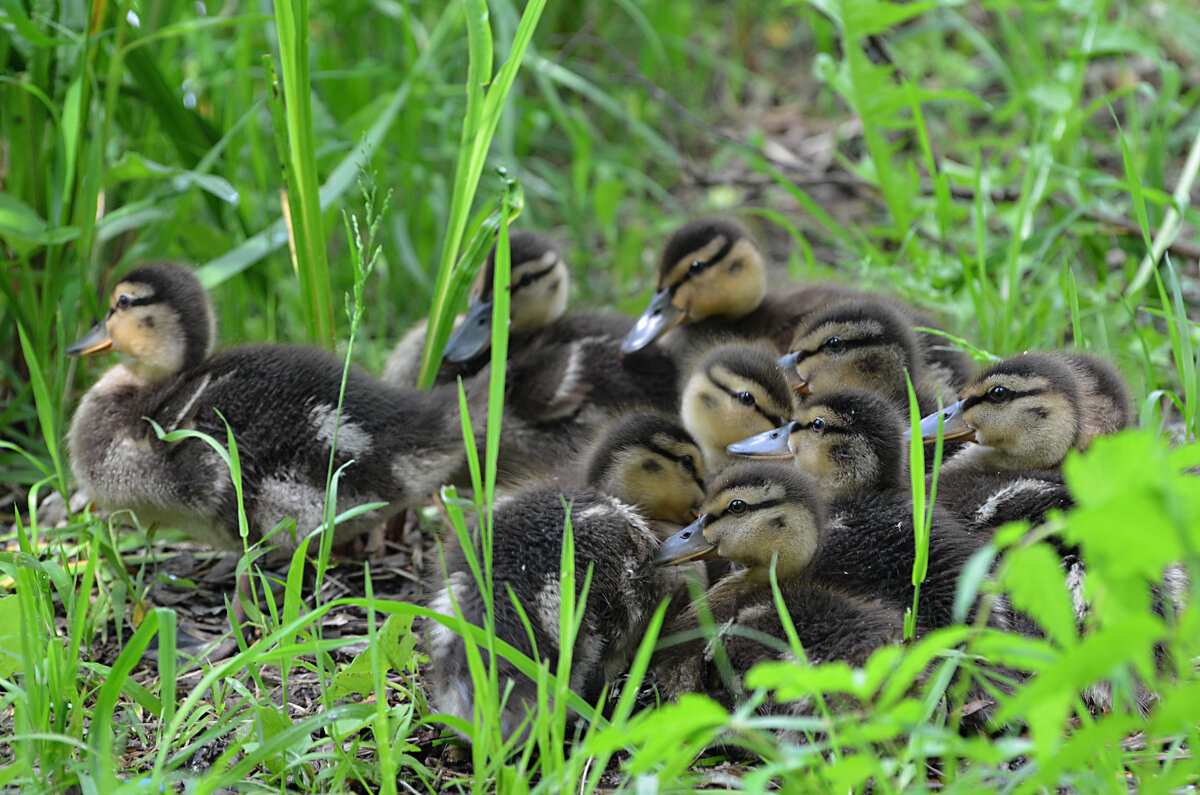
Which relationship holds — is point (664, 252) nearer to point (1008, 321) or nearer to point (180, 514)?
point (1008, 321)

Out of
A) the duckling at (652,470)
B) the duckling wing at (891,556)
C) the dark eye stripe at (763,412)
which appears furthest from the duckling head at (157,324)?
the duckling wing at (891,556)

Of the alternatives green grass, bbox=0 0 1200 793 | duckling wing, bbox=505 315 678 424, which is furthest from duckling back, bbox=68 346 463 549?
duckling wing, bbox=505 315 678 424

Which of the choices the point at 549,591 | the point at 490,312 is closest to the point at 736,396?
the point at 549,591

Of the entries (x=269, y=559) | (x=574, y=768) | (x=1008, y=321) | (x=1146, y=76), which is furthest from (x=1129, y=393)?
(x=1146, y=76)

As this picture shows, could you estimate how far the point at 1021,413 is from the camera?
254 cm

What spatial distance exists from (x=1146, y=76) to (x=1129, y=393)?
159 inches

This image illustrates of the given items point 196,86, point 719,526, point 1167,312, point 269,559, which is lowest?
point 269,559

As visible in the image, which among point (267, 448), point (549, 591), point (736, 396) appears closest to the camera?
point (549, 591)

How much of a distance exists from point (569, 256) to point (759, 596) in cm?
296

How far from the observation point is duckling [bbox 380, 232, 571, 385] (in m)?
3.47

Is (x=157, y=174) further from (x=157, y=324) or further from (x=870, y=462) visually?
(x=870, y=462)

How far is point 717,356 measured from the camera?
9.39 feet

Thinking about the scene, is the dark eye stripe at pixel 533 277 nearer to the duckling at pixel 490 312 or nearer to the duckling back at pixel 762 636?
the duckling at pixel 490 312

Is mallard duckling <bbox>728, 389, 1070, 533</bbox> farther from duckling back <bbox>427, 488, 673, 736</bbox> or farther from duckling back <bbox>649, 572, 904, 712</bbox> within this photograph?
duckling back <bbox>427, 488, 673, 736</bbox>
